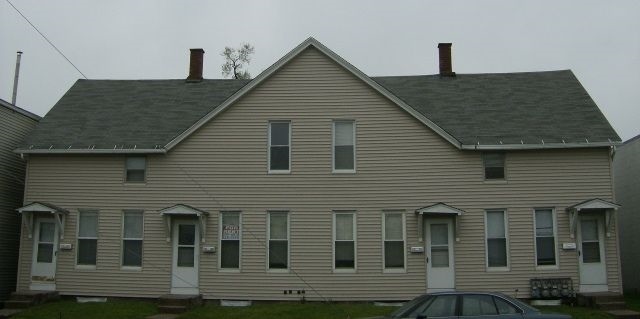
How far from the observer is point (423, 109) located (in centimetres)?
2186

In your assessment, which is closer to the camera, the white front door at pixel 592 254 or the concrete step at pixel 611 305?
the concrete step at pixel 611 305

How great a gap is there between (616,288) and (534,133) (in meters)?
5.12

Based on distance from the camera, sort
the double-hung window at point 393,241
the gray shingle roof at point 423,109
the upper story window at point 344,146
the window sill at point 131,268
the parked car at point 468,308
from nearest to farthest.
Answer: the parked car at point 468,308, the double-hung window at point 393,241, the gray shingle roof at point 423,109, the upper story window at point 344,146, the window sill at point 131,268

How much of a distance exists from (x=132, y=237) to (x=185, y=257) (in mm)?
1868

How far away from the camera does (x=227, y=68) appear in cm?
4609

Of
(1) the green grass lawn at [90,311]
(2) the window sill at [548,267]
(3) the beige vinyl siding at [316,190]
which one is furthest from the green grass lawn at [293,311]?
(2) the window sill at [548,267]

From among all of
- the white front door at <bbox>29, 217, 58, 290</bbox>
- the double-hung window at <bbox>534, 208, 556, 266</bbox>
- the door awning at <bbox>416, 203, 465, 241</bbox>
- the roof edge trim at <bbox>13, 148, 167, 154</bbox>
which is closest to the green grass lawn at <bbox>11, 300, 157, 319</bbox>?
the white front door at <bbox>29, 217, 58, 290</bbox>

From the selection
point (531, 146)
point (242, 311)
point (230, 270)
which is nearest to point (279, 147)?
point (230, 270)

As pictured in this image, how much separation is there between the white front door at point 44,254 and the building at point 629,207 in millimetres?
20130

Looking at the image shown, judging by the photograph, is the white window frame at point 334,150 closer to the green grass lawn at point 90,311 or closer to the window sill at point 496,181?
the window sill at point 496,181

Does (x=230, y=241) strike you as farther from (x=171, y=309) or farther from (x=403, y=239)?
(x=403, y=239)

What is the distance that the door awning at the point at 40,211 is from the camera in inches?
813

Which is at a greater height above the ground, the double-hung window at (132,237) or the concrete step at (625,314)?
the double-hung window at (132,237)

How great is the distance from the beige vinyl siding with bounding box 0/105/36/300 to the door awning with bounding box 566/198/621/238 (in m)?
17.9
